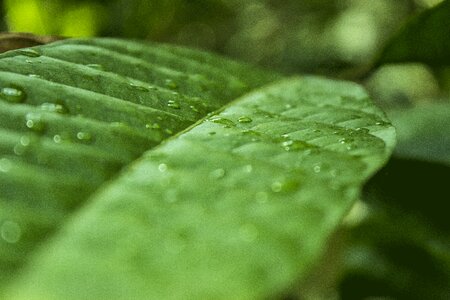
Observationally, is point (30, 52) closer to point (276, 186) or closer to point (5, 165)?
point (5, 165)

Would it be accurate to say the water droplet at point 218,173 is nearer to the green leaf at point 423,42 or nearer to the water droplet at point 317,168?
the water droplet at point 317,168

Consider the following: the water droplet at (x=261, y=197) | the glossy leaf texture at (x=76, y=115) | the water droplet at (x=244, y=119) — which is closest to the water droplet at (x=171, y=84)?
the glossy leaf texture at (x=76, y=115)

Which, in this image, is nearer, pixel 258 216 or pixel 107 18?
pixel 258 216

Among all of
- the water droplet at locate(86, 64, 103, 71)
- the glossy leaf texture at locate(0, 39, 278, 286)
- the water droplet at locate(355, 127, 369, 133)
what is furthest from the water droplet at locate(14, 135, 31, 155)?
the water droplet at locate(355, 127, 369, 133)

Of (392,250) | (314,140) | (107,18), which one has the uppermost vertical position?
(314,140)

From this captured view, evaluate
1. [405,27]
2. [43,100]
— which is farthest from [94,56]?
[405,27]

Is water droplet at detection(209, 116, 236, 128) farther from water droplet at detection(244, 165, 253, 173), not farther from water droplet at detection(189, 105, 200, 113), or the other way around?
water droplet at detection(244, 165, 253, 173)

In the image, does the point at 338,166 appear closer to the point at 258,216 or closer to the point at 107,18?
the point at 258,216

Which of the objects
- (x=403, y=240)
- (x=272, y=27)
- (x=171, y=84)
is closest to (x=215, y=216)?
(x=171, y=84)
